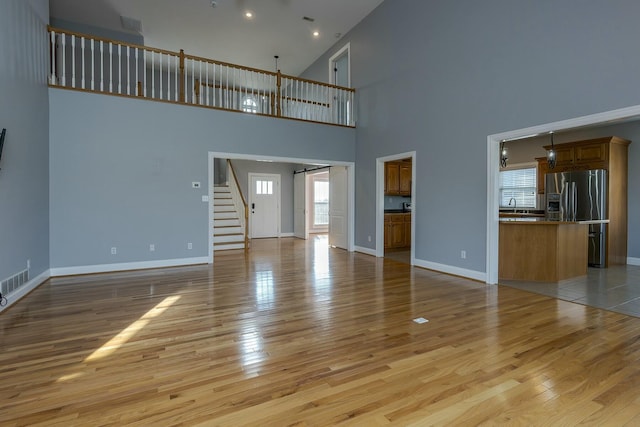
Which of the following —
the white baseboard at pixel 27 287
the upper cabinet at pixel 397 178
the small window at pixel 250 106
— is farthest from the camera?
the upper cabinet at pixel 397 178

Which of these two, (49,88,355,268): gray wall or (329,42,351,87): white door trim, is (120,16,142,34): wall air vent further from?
(329,42,351,87): white door trim

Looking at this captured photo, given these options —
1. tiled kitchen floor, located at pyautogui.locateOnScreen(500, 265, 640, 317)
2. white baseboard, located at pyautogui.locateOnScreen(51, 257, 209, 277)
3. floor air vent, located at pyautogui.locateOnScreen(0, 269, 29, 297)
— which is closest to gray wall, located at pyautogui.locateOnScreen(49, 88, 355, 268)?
white baseboard, located at pyautogui.locateOnScreen(51, 257, 209, 277)

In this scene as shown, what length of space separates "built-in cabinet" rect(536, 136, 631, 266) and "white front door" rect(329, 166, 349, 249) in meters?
4.15

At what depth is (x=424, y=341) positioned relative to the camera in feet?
8.85

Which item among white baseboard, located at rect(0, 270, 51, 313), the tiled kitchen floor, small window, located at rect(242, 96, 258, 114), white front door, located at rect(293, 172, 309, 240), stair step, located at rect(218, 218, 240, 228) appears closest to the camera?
white baseboard, located at rect(0, 270, 51, 313)

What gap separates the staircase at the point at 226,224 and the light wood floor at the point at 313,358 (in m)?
3.53

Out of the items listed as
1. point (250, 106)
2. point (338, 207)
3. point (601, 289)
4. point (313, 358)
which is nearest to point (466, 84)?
point (601, 289)

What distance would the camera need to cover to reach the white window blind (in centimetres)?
775

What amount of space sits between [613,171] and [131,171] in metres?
8.65

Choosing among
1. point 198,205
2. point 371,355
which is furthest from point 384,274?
point 198,205

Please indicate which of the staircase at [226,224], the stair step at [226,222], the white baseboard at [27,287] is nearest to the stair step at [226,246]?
the staircase at [226,224]

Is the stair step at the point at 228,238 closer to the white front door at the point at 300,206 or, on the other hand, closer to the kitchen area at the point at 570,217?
the white front door at the point at 300,206

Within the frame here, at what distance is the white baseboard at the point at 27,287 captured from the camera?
3.55 metres

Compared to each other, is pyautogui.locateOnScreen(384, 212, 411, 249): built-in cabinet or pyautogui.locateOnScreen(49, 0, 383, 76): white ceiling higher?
pyautogui.locateOnScreen(49, 0, 383, 76): white ceiling
